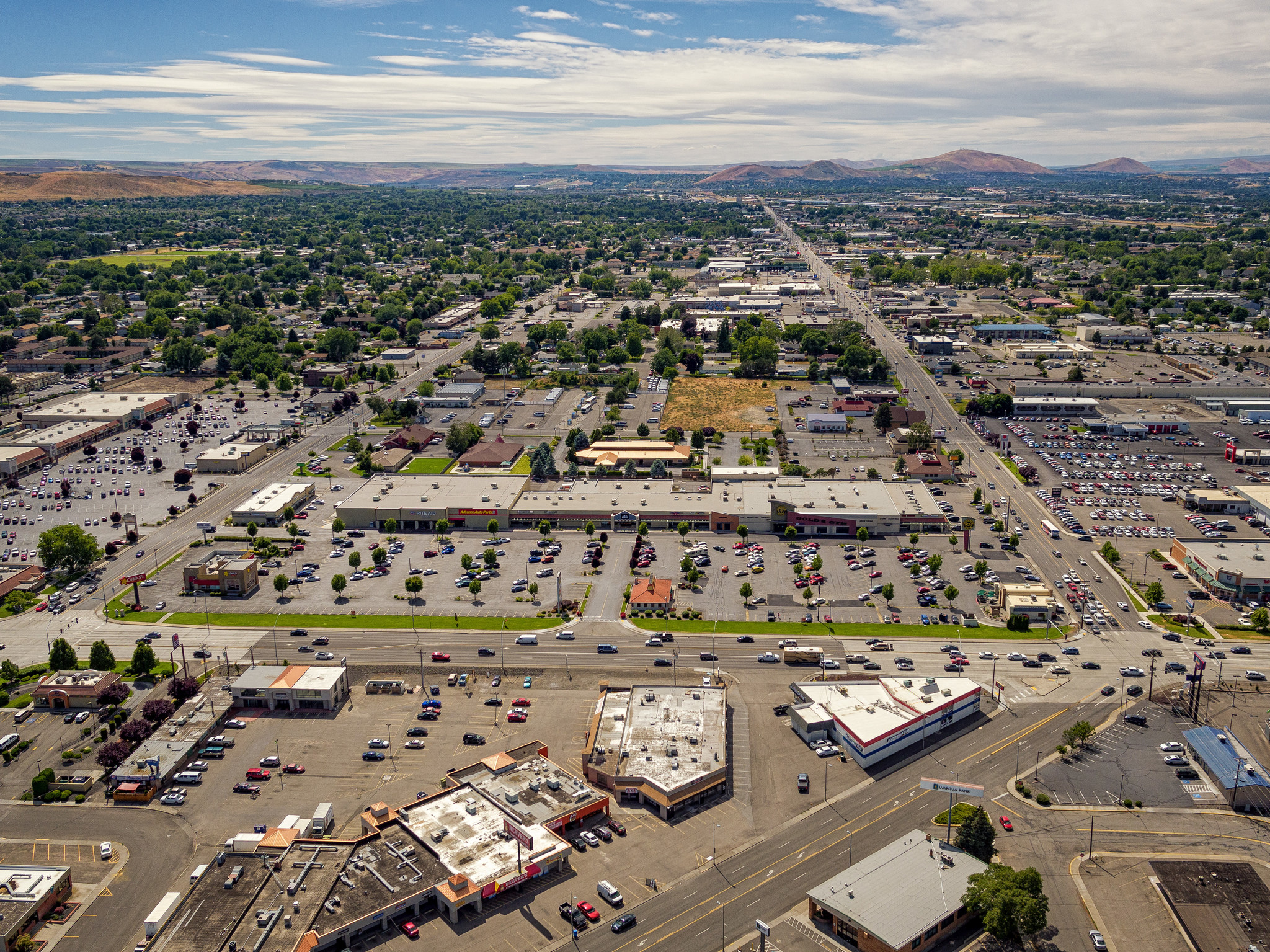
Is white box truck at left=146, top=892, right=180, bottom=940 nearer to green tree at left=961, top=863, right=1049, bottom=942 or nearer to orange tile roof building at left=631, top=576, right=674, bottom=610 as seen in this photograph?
green tree at left=961, top=863, right=1049, bottom=942

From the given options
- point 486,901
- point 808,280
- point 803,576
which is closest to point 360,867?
point 486,901

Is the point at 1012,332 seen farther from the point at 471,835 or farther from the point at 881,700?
the point at 471,835

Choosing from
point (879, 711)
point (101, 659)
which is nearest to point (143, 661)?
point (101, 659)

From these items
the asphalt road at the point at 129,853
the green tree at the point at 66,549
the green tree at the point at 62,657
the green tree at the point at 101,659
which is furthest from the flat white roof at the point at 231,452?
the asphalt road at the point at 129,853

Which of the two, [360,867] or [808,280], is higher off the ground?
[808,280]

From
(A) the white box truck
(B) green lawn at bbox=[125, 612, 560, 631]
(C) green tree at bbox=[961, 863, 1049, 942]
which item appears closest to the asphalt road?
(A) the white box truck

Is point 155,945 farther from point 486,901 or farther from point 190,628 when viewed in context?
point 190,628

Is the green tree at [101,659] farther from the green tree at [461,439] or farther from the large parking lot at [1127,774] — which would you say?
the large parking lot at [1127,774]
